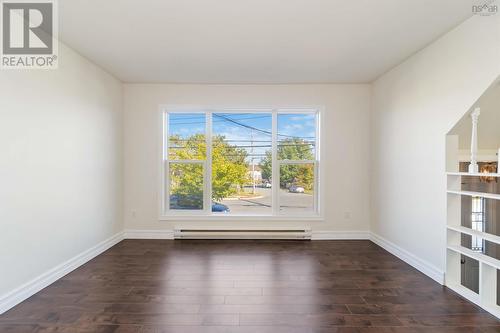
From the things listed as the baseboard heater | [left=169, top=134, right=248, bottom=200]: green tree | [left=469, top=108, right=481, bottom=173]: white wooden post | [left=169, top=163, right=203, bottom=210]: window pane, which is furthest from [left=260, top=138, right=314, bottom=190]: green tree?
[left=469, top=108, right=481, bottom=173]: white wooden post

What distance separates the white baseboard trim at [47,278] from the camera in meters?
2.59

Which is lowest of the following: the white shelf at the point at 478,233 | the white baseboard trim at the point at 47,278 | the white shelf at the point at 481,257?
the white baseboard trim at the point at 47,278

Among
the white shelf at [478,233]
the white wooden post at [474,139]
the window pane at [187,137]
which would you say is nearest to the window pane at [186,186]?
the window pane at [187,137]

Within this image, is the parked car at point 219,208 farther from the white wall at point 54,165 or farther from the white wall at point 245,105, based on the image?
the white wall at point 54,165

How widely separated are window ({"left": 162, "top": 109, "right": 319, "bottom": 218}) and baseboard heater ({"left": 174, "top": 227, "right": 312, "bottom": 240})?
288 mm

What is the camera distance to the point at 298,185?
5.09m

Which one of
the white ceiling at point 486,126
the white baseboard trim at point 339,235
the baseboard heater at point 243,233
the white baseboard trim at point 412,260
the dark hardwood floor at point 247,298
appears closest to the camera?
the dark hardwood floor at point 247,298

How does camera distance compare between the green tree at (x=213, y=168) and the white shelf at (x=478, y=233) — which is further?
the green tree at (x=213, y=168)

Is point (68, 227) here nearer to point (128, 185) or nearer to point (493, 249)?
point (128, 185)

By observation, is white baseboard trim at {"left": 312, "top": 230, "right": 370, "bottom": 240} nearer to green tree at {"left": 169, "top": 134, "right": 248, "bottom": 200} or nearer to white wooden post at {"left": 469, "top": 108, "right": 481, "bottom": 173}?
green tree at {"left": 169, "top": 134, "right": 248, "bottom": 200}

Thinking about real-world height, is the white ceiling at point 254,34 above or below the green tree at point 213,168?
above

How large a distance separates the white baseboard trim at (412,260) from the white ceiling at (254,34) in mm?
2428

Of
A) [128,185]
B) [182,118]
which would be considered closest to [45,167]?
[128,185]

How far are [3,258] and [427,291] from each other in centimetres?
385
